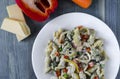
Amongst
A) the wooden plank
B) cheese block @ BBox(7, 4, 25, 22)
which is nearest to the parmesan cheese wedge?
cheese block @ BBox(7, 4, 25, 22)

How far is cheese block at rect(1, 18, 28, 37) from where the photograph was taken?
44.5 inches

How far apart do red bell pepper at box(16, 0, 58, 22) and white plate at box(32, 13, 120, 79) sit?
4 centimetres

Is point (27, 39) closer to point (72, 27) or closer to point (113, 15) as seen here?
point (72, 27)

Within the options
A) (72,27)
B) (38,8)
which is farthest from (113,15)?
(38,8)

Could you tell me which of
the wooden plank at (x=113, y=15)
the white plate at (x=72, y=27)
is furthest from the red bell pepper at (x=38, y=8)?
the wooden plank at (x=113, y=15)

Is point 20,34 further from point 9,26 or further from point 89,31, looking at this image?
point 89,31

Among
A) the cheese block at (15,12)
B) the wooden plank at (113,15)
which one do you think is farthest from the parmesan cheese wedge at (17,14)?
the wooden plank at (113,15)

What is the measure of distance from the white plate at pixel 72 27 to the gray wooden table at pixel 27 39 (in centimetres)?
4

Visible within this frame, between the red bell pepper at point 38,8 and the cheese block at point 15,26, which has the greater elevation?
the red bell pepper at point 38,8

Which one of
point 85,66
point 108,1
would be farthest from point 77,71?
point 108,1

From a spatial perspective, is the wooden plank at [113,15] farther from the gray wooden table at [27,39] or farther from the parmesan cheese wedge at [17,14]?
the parmesan cheese wedge at [17,14]

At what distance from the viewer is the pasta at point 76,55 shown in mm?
1094

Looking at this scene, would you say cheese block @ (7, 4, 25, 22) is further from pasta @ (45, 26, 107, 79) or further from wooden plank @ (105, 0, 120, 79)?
wooden plank @ (105, 0, 120, 79)

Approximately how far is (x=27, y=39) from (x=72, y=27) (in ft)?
0.50
